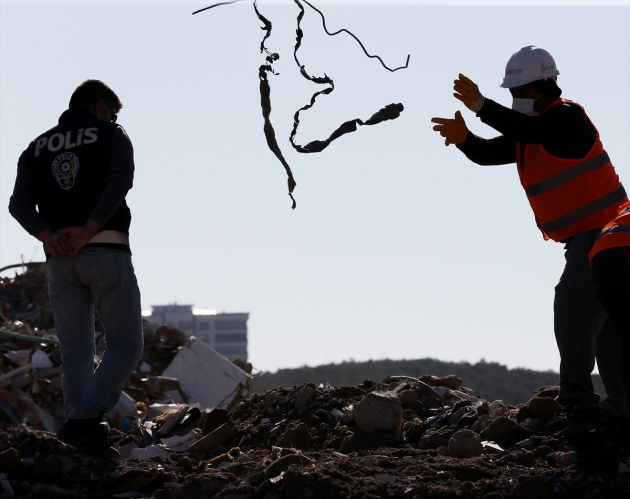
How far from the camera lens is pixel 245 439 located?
770cm

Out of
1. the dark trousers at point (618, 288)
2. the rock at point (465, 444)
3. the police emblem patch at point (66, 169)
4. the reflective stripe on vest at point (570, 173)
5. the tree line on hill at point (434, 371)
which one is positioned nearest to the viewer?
the dark trousers at point (618, 288)

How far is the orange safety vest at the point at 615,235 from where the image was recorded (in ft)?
21.0

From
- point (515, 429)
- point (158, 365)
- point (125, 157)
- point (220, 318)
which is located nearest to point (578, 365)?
point (515, 429)

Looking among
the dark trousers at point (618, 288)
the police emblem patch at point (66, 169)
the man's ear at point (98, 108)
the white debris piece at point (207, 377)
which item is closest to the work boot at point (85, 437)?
the police emblem patch at point (66, 169)

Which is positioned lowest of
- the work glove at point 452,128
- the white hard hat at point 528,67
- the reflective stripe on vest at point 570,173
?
the reflective stripe on vest at point 570,173

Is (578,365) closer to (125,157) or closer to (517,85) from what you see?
(517,85)

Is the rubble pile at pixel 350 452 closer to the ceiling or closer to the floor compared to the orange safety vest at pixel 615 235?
closer to the floor

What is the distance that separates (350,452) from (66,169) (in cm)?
207

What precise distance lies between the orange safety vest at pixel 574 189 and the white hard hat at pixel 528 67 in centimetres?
18

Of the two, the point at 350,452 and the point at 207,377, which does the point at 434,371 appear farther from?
the point at 350,452

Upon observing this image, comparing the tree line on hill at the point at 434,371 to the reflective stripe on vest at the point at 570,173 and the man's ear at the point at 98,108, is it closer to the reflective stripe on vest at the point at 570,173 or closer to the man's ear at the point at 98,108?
the reflective stripe on vest at the point at 570,173

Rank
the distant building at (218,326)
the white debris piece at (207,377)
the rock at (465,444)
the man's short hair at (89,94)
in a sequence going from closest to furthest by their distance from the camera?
the rock at (465,444) → the man's short hair at (89,94) → the white debris piece at (207,377) → the distant building at (218,326)

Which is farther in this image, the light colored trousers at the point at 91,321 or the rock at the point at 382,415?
the rock at the point at 382,415

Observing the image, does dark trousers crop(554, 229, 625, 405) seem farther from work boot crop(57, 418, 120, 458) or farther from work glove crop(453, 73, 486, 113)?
work boot crop(57, 418, 120, 458)
